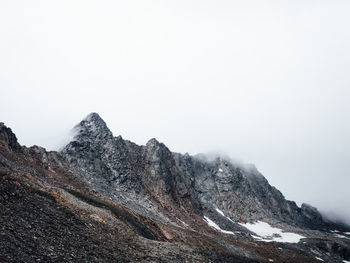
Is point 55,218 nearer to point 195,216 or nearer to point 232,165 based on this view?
point 195,216

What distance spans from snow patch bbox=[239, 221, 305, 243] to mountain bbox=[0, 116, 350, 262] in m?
0.60

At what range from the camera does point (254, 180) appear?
18188 centimetres

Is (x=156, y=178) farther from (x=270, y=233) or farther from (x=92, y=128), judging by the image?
(x=270, y=233)

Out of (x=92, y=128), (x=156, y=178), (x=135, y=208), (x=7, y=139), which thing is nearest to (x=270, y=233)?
(x=156, y=178)

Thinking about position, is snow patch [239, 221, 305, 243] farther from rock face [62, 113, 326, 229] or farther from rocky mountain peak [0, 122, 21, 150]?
rocky mountain peak [0, 122, 21, 150]

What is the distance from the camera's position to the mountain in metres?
23.5

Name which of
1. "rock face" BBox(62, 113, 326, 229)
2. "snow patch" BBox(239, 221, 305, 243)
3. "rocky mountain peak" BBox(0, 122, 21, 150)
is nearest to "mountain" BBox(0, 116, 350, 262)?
"rocky mountain peak" BBox(0, 122, 21, 150)

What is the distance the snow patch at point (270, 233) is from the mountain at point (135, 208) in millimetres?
598

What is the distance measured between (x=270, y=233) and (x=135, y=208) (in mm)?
74309

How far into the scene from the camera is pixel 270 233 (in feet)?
391

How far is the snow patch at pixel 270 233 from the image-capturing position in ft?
356

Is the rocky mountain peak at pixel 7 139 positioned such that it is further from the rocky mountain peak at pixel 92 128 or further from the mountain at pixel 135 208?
the rocky mountain peak at pixel 92 128

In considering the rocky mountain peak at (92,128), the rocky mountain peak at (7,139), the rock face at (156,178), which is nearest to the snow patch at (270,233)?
the rock face at (156,178)

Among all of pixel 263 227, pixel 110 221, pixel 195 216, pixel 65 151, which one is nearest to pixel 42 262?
pixel 110 221
